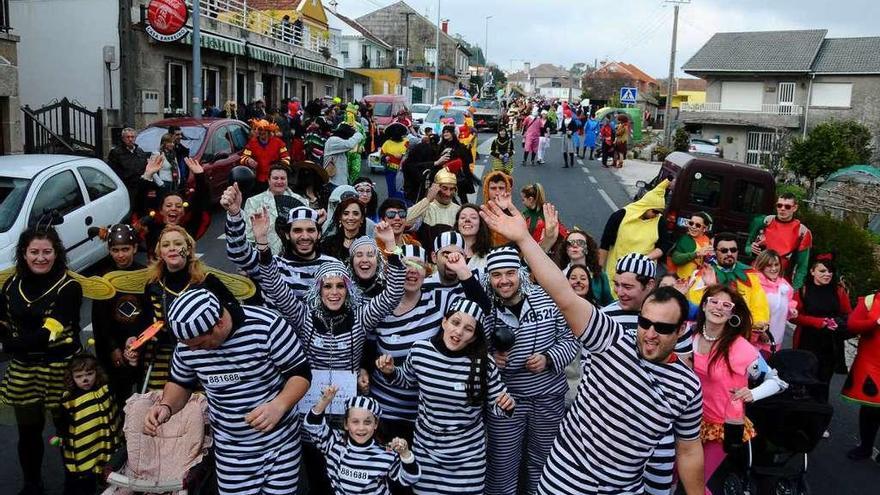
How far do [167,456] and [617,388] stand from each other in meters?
2.54

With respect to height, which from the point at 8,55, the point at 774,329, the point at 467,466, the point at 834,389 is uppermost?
the point at 8,55

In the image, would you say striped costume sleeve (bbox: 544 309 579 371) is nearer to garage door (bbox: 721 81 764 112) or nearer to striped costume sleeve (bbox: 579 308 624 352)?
striped costume sleeve (bbox: 579 308 624 352)

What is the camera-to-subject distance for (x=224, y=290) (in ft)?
13.3

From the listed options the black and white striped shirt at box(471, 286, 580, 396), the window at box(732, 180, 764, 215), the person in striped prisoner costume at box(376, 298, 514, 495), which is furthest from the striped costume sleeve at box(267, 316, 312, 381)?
the window at box(732, 180, 764, 215)

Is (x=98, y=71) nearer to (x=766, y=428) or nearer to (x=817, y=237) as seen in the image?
(x=817, y=237)

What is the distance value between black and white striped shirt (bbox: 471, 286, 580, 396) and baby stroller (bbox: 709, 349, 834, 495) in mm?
1147

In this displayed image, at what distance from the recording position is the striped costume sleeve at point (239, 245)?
4668mm

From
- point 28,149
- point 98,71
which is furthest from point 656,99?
point 28,149

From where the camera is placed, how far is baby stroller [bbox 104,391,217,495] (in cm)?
421

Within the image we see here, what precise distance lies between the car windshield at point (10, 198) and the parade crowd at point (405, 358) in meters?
2.79

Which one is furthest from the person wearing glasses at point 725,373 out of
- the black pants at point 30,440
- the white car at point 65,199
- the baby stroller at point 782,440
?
the white car at point 65,199

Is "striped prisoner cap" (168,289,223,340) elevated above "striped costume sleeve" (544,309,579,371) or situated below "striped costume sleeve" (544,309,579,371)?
above

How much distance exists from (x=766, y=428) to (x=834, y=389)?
3.34 meters

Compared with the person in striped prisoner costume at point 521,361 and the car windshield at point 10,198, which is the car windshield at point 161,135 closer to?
the car windshield at point 10,198
